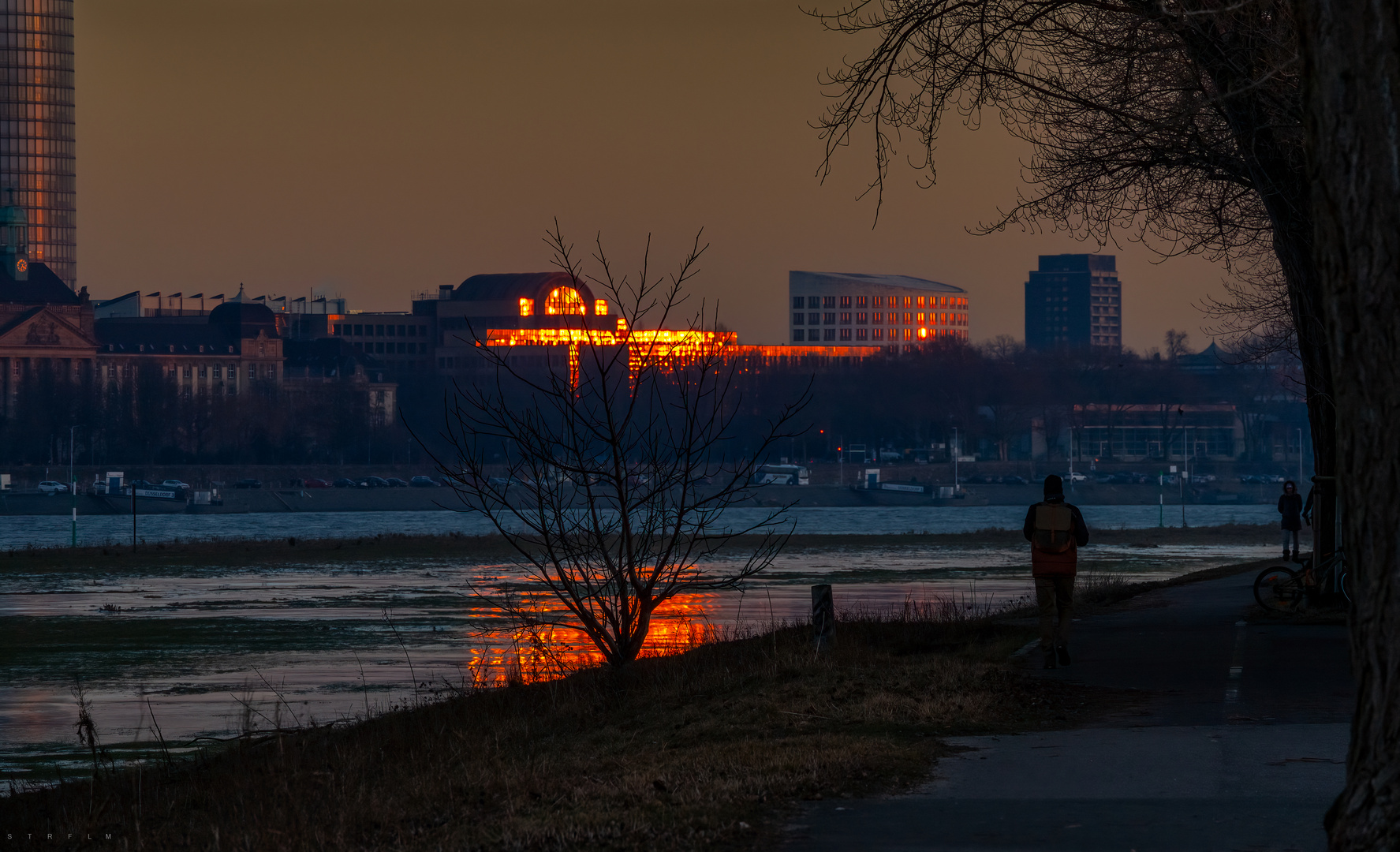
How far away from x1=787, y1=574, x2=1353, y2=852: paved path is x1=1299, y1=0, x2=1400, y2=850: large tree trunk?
180 centimetres

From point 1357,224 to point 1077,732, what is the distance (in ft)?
20.8

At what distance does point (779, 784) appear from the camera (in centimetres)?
989

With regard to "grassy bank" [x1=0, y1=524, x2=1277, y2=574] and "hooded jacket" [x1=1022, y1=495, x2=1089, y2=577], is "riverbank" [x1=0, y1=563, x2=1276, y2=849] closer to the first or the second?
"hooded jacket" [x1=1022, y1=495, x2=1089, y2=577]

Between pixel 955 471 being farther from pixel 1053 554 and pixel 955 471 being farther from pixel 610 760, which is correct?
pixel 610 760

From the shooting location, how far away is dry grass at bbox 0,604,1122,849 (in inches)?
362

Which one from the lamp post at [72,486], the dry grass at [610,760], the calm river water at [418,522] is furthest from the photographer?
the lamp post at [72,486]

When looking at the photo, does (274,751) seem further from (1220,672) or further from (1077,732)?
(1220,672)

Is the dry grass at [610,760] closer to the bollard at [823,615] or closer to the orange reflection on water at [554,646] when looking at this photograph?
the bollard at [823,615]

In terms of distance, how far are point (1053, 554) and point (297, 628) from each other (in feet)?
67.3

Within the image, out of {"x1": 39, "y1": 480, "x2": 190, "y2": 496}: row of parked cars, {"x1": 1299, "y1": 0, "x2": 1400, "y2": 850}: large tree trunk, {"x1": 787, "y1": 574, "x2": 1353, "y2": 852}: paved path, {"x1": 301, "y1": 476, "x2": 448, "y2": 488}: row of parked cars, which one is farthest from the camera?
{"x1": 301, "y1": 476, "x2": 448, "y2": 488}: row of parked cars

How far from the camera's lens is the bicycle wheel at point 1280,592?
2147 centimetres

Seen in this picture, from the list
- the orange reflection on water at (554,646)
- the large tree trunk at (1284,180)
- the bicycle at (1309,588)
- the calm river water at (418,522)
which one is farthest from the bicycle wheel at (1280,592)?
the calm river water at (418,522)

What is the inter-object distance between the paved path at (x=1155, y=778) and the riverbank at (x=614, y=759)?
1.34 feet

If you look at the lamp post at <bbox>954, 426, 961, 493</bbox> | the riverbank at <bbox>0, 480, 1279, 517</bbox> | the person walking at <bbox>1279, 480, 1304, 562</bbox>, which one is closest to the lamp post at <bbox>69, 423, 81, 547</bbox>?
the riverbank at <bbox>0, 480, 1279, 517</bbox>
